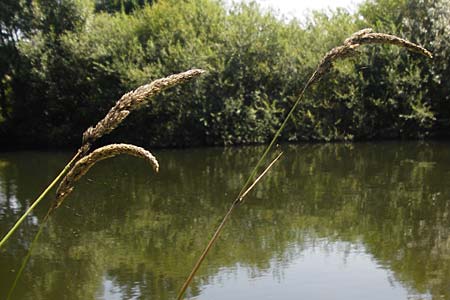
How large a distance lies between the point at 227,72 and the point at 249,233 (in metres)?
13.3

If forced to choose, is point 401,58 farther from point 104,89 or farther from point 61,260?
point 61,260

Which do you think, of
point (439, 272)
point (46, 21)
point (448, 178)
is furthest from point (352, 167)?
point (46, 21)

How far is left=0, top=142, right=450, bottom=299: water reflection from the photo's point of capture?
6.22 metres

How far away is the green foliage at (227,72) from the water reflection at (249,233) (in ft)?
18.6

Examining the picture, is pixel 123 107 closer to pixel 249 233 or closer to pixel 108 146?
pixel 108 146

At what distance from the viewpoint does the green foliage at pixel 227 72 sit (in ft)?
65.5

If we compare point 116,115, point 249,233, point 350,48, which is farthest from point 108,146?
point 249,233

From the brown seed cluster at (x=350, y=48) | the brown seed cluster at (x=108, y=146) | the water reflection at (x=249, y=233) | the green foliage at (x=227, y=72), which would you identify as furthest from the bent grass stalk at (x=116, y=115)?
the green foliage at (x=227, y=72)

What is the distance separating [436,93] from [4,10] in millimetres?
16200

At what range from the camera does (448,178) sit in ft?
37.7

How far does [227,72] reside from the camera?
21.1 meters

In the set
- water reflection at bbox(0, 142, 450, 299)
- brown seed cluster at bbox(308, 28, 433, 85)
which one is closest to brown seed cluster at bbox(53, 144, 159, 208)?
brown seed cluster at bbox(308, 28, 433, 85)

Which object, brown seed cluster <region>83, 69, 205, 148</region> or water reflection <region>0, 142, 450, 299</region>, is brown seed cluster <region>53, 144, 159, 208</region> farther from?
water reflection <region>0, 142, 450, 299</region>

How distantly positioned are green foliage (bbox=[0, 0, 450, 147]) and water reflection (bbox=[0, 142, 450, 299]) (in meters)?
5.68
